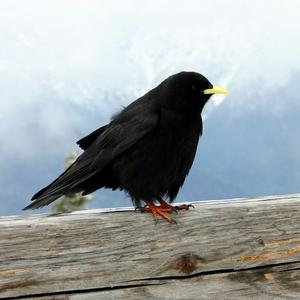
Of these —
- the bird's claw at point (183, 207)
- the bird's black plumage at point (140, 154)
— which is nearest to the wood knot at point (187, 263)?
the bird's claw at point (183, 207)

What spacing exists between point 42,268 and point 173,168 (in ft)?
4.72

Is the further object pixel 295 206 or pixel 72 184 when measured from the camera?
pixel 72 184

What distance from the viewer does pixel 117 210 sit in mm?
2811

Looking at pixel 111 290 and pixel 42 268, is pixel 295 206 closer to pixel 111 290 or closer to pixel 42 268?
pixel 111 290

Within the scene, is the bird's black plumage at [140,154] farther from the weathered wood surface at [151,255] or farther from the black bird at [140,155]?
the weathered wood surface at [151,255]

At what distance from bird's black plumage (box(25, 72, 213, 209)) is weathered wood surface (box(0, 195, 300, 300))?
2.62 ft

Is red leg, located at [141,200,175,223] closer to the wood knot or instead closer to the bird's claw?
the bird's claw

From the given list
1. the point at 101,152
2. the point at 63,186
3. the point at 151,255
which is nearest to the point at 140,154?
the point at 101,152

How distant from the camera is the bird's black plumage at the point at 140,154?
358 centimetres

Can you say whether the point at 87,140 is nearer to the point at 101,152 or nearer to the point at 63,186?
the point at 101,152

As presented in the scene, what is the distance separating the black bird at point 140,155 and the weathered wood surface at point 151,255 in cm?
73

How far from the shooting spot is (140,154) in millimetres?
3598

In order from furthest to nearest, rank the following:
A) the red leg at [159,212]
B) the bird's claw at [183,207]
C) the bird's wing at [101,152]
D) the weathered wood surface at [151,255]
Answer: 1. the bird's wing at [101,152]
2. the bird's claw at [183,207]
3. the red leg at [159,212]
4. the weathered wood surface at [151,255]

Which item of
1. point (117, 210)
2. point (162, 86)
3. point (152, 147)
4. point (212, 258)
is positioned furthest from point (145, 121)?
point (212, 258)
